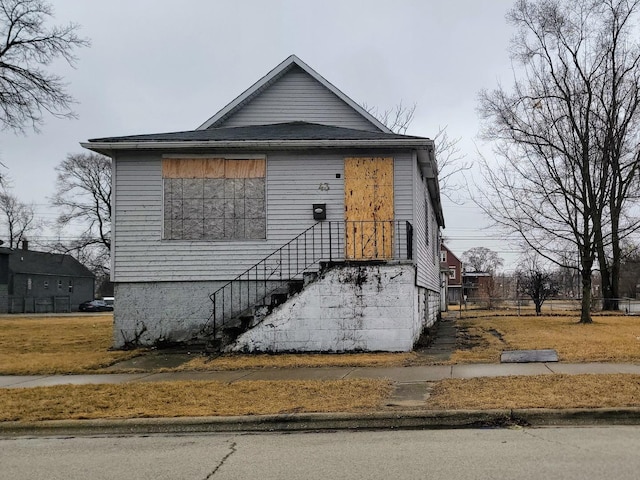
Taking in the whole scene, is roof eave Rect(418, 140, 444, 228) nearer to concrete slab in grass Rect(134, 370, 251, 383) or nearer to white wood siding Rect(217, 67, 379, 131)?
white wood siding Rect(217, 67, 379, 131)

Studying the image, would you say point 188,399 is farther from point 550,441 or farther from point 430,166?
point 430,166

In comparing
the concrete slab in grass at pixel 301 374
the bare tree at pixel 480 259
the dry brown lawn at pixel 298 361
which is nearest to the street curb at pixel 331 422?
the concrete slab in grass at pixel 301 374

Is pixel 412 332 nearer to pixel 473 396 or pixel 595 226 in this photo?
pixel 473 396

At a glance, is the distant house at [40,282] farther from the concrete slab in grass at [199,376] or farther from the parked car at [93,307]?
the concrete slab in grass at [199,376]

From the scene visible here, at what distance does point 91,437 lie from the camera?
684cm

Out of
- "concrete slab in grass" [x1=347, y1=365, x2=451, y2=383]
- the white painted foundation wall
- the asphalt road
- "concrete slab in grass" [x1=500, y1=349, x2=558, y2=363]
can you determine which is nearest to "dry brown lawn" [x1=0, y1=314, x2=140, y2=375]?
the white painted foundation wall

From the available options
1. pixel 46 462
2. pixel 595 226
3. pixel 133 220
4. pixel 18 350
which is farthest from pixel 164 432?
pixel 595 226

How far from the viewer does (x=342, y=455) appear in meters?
5.70

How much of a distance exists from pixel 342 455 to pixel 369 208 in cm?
919

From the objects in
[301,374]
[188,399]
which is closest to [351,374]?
[301,374]

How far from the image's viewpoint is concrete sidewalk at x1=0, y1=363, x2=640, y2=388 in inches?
382

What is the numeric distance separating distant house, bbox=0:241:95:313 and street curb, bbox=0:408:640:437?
47.1 metres

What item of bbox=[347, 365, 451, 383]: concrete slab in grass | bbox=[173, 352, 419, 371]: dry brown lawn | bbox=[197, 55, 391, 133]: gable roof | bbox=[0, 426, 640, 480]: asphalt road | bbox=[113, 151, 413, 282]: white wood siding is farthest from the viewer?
bbox=[197, 55, 391, 133]: gable roof

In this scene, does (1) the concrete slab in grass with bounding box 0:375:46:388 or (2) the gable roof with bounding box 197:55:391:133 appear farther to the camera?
(2) the gable roof with bounding box 197:55:391:133
